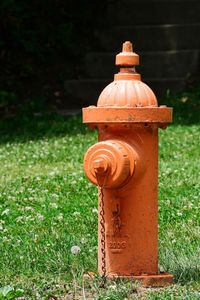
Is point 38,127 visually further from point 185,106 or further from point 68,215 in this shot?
point 68,215

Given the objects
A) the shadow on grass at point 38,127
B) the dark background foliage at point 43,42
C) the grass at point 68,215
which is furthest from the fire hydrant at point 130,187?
the dark background foliage at point 43,42

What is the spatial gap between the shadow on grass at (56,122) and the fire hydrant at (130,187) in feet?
23.5

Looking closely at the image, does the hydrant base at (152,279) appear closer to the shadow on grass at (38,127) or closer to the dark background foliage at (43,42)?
the shadow on grass at (38,127)

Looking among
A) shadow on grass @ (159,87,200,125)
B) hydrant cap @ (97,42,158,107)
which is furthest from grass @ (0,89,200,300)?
hydrant cap @ (97,42,158,107)

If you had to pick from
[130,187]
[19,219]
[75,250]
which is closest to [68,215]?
[19,219]

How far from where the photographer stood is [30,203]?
7613 millimetres

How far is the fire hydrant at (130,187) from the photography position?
4855 millimetres

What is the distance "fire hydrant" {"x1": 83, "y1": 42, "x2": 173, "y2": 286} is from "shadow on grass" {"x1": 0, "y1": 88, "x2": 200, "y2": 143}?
7168 mm

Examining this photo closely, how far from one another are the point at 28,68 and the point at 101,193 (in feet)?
35.2

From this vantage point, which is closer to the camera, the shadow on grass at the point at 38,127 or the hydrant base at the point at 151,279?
the hydrant base at the point at 151,279

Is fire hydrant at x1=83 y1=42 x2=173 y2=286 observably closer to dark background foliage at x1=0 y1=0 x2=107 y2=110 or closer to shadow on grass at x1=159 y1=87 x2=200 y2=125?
shadow on grass at x1=159 y1=87 x2=200 y2=125

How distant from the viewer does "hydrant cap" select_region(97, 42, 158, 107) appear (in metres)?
4.88

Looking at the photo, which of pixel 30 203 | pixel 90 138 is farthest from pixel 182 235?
pixel 90 138

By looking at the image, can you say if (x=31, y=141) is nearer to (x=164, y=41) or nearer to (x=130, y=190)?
(x=164, y=41)
